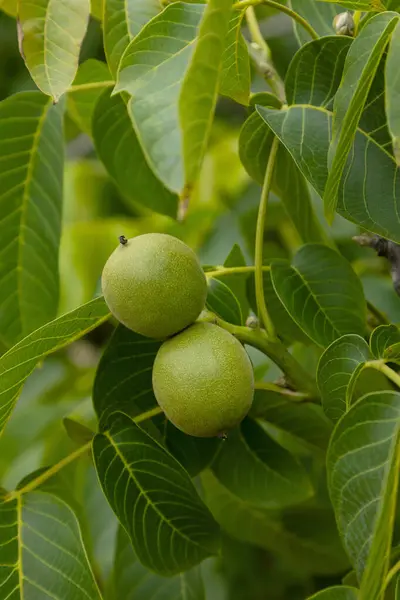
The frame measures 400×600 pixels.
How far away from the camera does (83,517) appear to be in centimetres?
133

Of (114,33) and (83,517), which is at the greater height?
(114,33)

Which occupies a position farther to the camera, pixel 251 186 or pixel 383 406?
pixel 251 186

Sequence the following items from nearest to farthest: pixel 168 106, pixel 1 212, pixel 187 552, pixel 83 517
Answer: pixel 168 106, pixel 187 552, pixel 1 212, pixel 83 517

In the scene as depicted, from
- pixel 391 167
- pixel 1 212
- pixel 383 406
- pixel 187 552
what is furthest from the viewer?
pixel 1 212

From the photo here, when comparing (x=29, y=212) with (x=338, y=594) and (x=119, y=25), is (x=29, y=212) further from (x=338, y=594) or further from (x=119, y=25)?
(x=338, y=594)

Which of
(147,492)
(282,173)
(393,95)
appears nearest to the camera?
(393,95)

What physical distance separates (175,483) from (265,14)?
1055 mm

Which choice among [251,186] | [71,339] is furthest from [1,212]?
[251,186]

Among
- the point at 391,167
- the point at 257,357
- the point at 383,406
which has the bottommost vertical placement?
the point at 257,357

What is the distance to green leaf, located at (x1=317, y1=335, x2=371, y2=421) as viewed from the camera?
84cm

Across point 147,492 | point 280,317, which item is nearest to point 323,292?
point 280,317

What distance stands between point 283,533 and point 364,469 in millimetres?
768

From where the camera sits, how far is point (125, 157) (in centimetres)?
121

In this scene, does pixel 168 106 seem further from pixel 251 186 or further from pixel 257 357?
pixel 251 186
